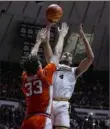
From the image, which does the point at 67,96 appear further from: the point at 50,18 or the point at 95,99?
the point at 95,99

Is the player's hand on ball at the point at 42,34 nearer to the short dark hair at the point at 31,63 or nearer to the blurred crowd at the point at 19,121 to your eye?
the short dark hair at the point at 31,63

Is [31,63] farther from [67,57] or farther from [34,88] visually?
[67,57]

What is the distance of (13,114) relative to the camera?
57.8 ft

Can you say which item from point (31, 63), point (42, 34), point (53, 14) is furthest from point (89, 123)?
point (31, 63)

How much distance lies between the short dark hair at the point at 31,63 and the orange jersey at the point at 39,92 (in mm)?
69

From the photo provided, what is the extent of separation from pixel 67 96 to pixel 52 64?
3.42 ft

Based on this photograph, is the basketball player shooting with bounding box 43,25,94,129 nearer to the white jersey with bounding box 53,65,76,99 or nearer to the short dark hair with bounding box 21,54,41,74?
the white jersey with bounding box 53,65,76,99

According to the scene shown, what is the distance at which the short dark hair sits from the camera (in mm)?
5043

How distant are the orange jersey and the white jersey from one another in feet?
3.24

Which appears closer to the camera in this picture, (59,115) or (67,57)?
(59,115)

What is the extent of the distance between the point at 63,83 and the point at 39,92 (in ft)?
3.74

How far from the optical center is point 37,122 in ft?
16.6

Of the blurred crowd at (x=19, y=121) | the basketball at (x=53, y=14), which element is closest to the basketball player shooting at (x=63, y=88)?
the basketball at (x=53, y=14)

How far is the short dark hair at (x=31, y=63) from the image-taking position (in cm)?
504
